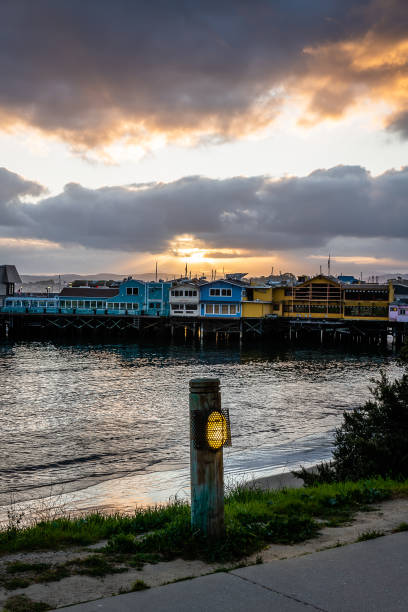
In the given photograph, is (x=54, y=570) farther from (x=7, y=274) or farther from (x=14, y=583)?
(x=7, y=274)

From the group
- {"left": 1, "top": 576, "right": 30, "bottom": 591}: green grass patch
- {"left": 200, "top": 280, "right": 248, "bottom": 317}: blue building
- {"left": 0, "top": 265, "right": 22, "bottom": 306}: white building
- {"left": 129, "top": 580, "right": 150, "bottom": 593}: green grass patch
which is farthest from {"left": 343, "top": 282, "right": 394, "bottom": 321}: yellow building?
{"left": 1, "top": 576, "right": 30, "bottom": 591}: green grass patch

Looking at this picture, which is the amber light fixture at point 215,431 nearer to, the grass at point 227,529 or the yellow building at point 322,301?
the grass at point 227,529

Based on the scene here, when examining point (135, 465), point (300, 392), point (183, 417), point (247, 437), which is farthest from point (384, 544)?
point (300, 392)

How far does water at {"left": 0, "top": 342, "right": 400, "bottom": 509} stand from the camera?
15281mm

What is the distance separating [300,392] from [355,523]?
2831 cm

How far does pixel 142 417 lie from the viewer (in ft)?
84.1

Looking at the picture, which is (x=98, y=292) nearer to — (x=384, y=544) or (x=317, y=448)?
(x=317, y=448)

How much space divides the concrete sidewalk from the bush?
14.9ft

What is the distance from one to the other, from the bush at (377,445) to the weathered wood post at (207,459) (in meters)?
4.70

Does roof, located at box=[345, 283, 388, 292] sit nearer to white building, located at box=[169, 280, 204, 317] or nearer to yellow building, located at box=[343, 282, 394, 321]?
yellow building, located at box=[343, 282, 394, 321]

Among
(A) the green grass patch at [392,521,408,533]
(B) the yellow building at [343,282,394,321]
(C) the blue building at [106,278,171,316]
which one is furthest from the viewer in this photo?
(C) the blue building at [106,278,171,316]

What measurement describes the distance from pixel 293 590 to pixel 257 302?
244 feet

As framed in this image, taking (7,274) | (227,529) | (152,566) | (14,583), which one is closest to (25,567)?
(14,583)

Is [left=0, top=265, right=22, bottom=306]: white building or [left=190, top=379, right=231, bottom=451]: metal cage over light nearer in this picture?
[left=190, top=379, right=231, bottom=451]: metal cage over light
